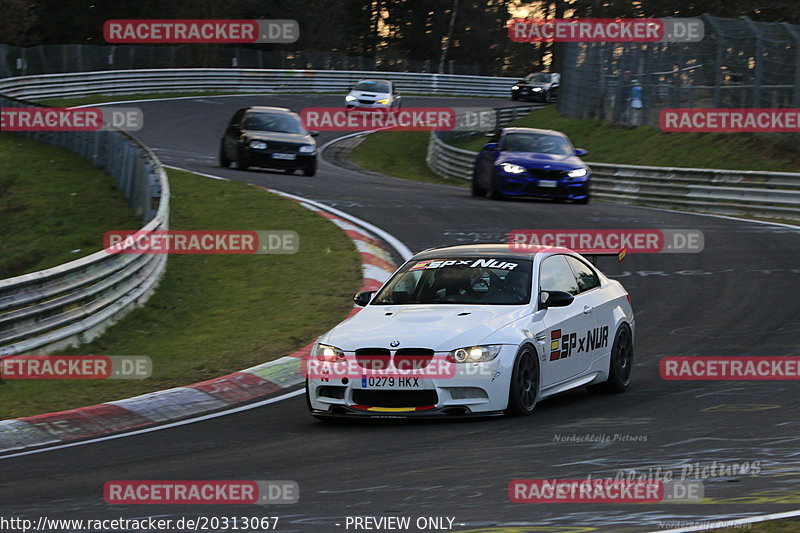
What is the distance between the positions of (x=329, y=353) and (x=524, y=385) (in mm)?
1458

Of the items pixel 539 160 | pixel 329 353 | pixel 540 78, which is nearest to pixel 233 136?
pixel 539 160

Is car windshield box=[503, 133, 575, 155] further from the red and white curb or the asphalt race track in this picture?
the red and white curb

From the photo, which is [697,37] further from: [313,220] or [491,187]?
[313,220]

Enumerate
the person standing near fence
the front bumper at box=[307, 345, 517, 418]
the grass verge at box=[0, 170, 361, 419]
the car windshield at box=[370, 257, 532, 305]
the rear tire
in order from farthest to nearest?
the person standing near fence → the rear tire → the grass verge at box=[0, 170, 361, 419] → the car windshield at box=[370, 257, 532, 305] → the front bumper at box=[307, 345, 517, 418]

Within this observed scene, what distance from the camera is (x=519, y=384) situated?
31.1 feet

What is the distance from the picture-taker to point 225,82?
60875 millimetres

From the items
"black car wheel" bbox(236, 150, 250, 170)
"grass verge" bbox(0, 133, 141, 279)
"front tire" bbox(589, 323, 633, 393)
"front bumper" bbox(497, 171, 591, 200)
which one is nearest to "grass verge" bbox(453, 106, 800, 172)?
"front bumper" bbox(497, 171, 591, 200)

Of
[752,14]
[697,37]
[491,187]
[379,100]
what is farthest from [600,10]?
[491,187]

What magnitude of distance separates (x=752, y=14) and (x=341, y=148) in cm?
2756

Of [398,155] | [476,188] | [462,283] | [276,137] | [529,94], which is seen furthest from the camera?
[529,94]

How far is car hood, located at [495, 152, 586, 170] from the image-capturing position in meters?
24.6

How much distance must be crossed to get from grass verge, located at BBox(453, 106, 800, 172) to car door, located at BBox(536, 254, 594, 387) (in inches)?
784

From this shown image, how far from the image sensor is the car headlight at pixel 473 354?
30.6 ft

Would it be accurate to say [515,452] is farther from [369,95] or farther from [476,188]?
[369,95]
